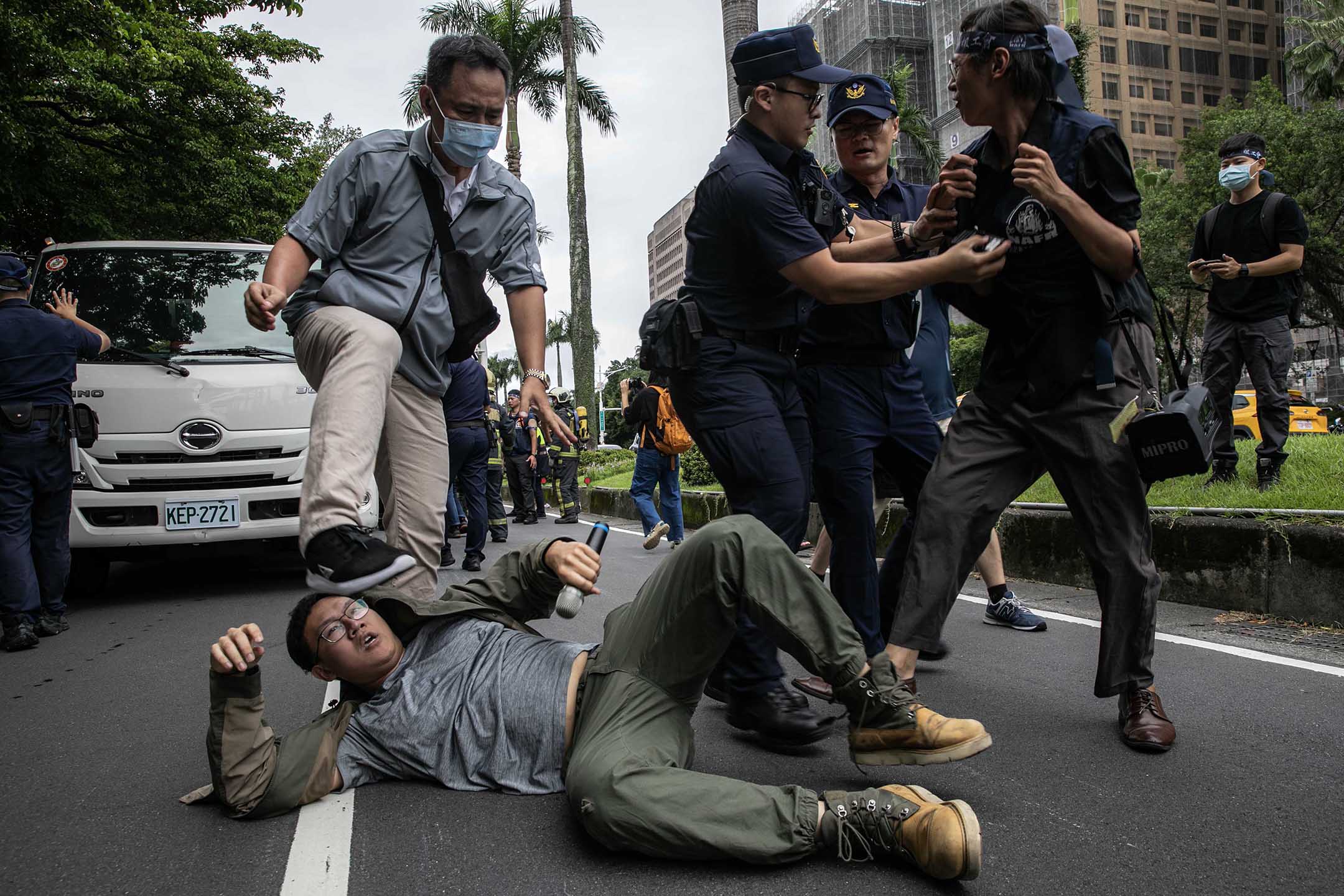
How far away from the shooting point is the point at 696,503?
1230 centimetres

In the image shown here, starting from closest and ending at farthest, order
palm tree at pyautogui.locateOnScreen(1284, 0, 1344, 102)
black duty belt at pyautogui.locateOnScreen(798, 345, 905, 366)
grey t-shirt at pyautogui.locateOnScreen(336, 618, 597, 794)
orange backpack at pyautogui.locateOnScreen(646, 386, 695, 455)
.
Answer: grey t-shirt at pyautogui.locateOnScreen(336, 618, 597, 794) < black duty belt at pyautogui.locateOnScreen(798, 345, 905, 366) < orange backpack at pyautogui.locateOnScreen(646, 386, 695, 455) < palm tree at pyautogui.locateOnScreen(1284, 0, 1344, 102)

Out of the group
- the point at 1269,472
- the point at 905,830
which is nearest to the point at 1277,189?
the point at 1269,472

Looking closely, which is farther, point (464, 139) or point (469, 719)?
point (464, 139)

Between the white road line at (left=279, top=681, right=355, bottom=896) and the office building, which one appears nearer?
the white road line at (left=279, top=681, right=355, bottom=896)

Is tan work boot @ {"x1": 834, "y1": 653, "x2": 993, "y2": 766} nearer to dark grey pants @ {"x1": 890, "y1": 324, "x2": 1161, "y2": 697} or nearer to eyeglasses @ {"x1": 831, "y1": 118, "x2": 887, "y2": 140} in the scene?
dark grey pants @ {"x1": 890, "y1": 324, "x2": 1161, "y2": 697}

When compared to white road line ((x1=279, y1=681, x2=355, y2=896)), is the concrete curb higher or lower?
higher

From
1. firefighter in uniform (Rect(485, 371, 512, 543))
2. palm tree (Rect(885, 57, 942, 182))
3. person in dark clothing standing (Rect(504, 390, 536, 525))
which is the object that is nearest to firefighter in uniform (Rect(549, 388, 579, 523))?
person in dark clothing standing (Rect(504, 390, 536, 525))

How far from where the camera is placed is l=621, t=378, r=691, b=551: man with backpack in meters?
9.81

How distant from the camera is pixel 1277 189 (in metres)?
25.8

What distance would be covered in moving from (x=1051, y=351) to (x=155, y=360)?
5521mm

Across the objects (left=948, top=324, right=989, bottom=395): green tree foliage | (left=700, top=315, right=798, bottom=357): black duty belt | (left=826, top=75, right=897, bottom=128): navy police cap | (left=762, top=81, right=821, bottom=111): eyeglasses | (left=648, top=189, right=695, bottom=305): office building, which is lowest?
(left=700, top=315, right=798, bottom=357): black duty belt

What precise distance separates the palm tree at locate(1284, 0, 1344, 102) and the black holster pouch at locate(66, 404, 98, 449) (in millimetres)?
38634

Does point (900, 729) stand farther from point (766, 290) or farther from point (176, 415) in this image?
point (176, 415)

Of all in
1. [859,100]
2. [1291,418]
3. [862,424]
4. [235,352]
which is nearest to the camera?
[862,424]
